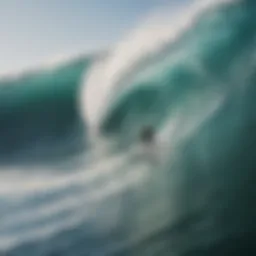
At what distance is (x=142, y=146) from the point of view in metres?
1.15

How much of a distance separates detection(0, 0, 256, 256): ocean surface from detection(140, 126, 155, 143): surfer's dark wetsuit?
1 cm

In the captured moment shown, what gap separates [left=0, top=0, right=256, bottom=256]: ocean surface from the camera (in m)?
1.12

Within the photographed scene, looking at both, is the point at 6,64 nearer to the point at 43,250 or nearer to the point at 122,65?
the point at 122,65

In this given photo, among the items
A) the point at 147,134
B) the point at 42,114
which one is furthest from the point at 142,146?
the point at 42,114

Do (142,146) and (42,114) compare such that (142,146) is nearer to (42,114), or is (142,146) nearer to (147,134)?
(147,134)

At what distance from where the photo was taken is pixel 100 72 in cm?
120

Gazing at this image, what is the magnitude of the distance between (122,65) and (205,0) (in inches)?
9.9

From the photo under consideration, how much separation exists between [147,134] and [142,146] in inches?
1.2

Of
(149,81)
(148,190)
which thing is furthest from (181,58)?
(148,190)

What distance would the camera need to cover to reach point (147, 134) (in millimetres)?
1159

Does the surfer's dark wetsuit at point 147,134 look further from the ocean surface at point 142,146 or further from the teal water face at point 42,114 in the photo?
the teal water face at point 42,114

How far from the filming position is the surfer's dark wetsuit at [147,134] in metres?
1.16

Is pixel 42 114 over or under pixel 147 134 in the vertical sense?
over

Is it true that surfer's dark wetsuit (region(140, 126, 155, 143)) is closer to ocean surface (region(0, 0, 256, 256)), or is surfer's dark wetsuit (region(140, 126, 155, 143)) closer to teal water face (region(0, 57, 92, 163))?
ocean surface (region(0, 0, 256, 256))
